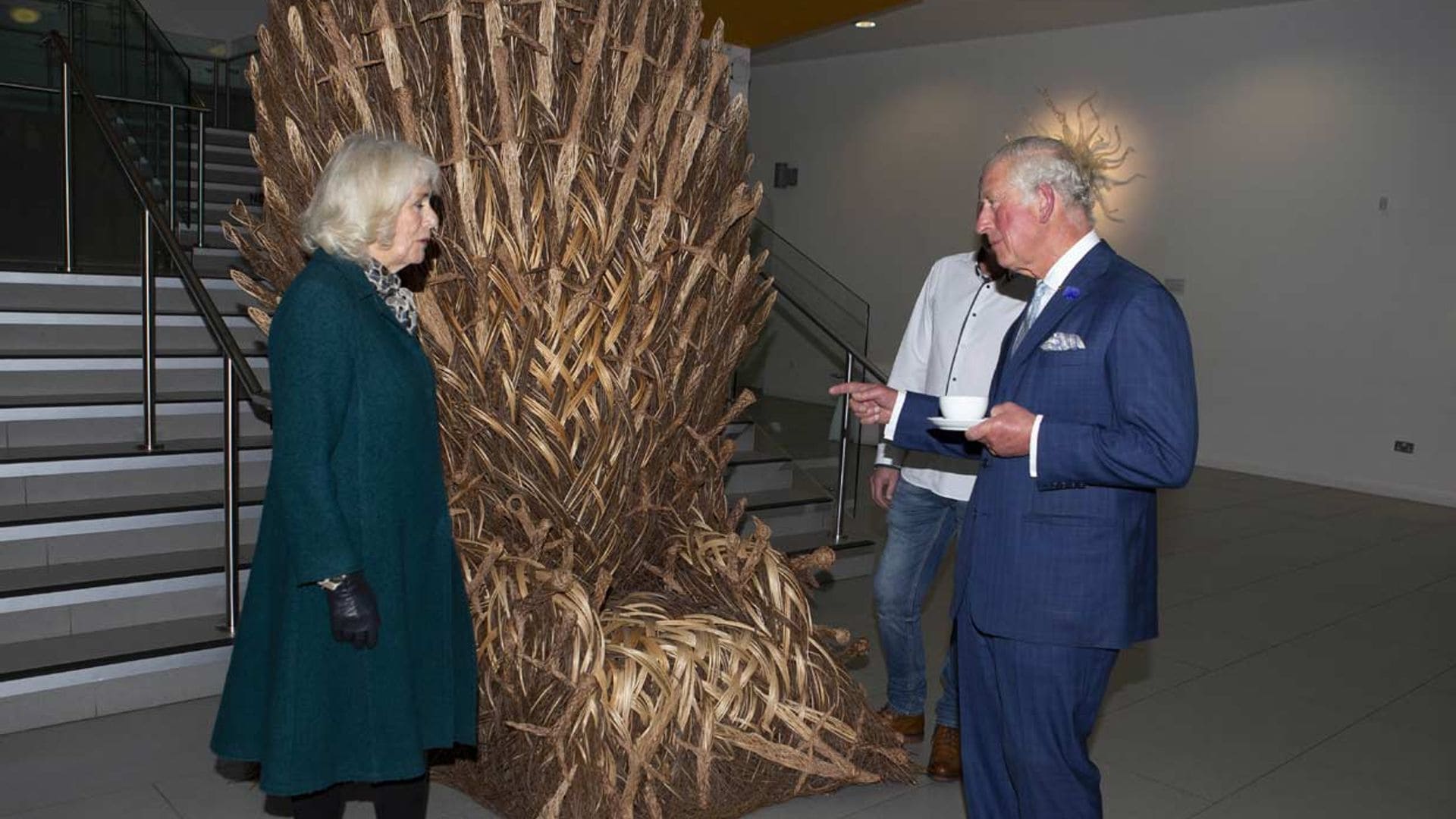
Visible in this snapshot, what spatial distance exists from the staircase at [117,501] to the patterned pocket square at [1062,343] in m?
2.53

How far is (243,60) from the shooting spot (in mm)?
8938

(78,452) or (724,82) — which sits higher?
(724,82)

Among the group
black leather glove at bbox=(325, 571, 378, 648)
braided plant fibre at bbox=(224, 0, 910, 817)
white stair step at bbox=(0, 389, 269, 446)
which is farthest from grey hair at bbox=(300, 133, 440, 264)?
white stair step at bbox=(0, 389, 269, 446)

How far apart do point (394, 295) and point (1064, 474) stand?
3.84ft

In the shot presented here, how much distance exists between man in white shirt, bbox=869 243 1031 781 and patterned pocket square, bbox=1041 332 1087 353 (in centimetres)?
94

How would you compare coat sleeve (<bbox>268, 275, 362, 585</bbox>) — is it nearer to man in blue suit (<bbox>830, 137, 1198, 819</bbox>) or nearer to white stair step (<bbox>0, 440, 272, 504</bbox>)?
man in blue suit (<bbox>830, 137, 1198, 819</bbox>)

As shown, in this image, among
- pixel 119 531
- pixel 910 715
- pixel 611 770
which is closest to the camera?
pixel 611 770

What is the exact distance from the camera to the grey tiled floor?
9.07ft

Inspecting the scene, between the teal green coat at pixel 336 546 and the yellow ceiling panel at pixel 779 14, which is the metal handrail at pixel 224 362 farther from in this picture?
the yellow ceiling panel at pixel 779 14

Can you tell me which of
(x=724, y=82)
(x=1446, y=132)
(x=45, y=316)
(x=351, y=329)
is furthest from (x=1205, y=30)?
(x=351, y=329)

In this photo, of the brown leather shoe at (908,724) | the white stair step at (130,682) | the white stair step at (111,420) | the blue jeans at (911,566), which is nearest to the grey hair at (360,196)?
the blue jeans at (911,566)

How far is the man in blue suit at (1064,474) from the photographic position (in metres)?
1.84

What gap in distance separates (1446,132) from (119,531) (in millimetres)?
8184

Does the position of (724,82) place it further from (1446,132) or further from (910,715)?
(1446,132)
